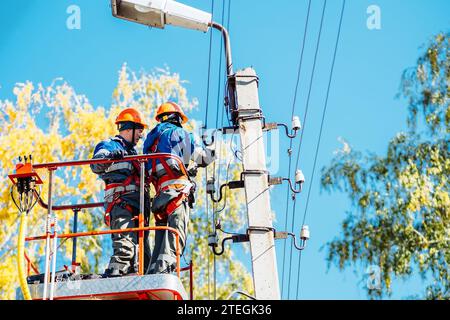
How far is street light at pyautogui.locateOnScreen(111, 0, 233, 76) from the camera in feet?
41.6

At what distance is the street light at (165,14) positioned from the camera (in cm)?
1269

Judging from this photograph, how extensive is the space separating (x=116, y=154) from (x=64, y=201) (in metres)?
10.6

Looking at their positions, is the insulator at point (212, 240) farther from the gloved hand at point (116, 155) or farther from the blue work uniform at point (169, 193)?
the gloved hand at point (116, 155)

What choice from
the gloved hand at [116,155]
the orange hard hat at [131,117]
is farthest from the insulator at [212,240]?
the gloved hand at [116,155]

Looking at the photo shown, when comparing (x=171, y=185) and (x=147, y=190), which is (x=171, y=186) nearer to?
(x=171, y=185)

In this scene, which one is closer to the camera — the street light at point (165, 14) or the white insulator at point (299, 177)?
the white insulator at point (299, 177)

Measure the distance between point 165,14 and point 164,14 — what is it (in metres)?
0.01

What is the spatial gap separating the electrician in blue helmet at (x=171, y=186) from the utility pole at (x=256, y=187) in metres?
0.52

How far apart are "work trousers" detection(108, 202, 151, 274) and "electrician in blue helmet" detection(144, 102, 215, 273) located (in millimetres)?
230

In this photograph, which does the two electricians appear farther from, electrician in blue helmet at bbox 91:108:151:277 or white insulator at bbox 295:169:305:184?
white insulator at bbox 295:169:305:184

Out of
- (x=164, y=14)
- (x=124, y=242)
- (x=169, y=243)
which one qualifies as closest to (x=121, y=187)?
(x=124, y=242)

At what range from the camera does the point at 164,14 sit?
41.5ft
